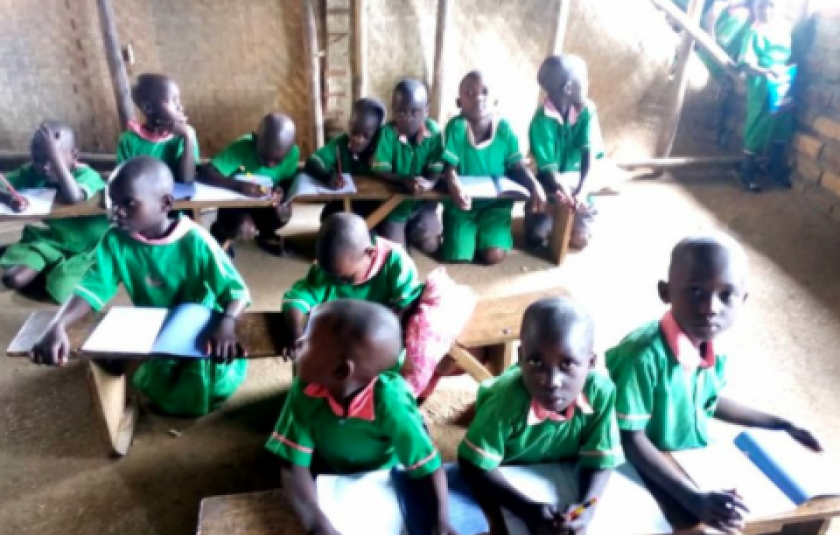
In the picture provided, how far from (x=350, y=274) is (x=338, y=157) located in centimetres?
168

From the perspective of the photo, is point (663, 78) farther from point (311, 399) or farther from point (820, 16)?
point (311, 399)

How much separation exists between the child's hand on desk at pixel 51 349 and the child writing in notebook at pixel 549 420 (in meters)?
1.27

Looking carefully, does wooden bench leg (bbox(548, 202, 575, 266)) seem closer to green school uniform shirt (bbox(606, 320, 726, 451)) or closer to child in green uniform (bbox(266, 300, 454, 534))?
green school uniform shirt (bbox(606, 320, 726, 451))

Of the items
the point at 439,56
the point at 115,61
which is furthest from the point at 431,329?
the point at 115,61

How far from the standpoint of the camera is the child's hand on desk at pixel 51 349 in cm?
206

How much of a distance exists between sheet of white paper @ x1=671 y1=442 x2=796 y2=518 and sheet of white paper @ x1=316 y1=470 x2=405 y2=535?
788 millimetres

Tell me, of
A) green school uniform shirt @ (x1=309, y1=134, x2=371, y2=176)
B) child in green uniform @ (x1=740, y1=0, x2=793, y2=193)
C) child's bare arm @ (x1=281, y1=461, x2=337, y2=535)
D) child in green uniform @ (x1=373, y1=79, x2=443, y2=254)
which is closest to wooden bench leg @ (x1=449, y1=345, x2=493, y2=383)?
child's bare arm @ (x1=281, y1=461, x2=337, y2=535)

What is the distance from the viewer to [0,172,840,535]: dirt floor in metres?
2.25

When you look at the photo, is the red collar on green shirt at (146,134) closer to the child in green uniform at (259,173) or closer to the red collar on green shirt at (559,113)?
the child in green uniform at (259,173)

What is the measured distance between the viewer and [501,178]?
3793mm

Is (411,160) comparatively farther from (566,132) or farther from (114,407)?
(114,407)

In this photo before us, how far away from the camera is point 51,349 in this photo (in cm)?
207

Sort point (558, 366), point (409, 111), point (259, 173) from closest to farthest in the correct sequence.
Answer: point (558, 366), point (409, 111), point (259, 173)

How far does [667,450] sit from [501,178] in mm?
2165
